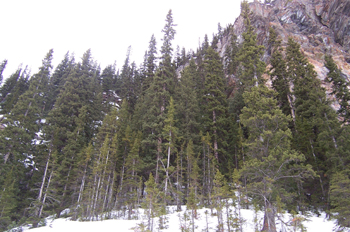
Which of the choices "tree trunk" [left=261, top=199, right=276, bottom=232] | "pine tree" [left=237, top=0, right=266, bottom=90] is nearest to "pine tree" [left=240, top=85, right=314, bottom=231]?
"tree trunk" [left=261, top=199, right=276, bottom=232]

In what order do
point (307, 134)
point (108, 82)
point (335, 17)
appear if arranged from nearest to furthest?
point (307, 134) < point (335, 17) < point (108, 82)

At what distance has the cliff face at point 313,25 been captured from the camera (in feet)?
123

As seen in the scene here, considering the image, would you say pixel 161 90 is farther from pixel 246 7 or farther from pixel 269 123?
pixel 269 123

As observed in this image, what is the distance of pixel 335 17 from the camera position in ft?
137

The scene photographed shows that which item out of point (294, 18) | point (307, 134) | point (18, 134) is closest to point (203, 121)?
point (307, 134)

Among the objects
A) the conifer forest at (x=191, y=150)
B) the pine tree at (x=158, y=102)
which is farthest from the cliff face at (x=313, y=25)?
the pine tree at (x=158, y=102)

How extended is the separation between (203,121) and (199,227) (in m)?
16.5

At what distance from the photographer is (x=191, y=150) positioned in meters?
21.6

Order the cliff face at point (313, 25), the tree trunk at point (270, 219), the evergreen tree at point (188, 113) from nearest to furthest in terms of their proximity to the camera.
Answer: the tree trunk at point (270, 219), the evergreen tree at point (188, 113), the cliff face at point (313, 25)

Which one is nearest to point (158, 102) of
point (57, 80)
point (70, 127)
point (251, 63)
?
point (251, 63)

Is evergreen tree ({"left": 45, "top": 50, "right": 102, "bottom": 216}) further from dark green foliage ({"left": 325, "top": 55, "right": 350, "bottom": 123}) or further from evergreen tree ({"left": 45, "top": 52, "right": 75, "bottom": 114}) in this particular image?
dark green foliage ({"left": 325, "top": 55, "right": 350, "bottom": 123})

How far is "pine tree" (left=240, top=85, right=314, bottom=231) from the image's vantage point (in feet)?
38.7

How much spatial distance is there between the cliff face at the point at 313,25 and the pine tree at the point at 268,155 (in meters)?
26.0

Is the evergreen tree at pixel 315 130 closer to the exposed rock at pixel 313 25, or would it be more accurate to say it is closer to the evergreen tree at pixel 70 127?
the exposed rock at pixel 313 25
